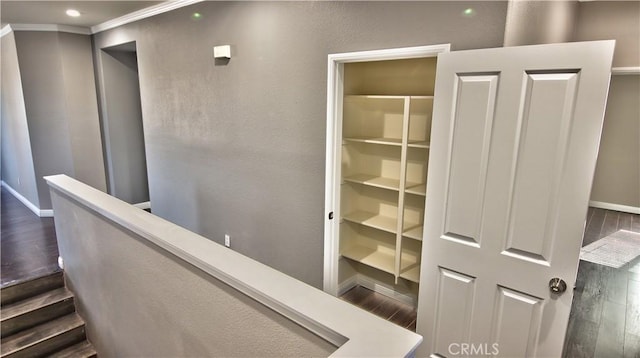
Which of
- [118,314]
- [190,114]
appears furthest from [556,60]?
[190,114]

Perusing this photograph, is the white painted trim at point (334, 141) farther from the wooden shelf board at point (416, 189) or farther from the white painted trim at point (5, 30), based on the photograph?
the white painted trim at point (5, 30)

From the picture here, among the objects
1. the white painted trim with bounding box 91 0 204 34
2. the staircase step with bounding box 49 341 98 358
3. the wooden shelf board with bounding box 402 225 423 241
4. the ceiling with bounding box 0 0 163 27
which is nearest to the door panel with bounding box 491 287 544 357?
the wooden shelf board with bounding box 402 225 423 241

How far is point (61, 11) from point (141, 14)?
31.9 inches

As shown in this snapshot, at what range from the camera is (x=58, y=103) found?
15.3 ft

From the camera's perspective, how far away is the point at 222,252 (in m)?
1.57

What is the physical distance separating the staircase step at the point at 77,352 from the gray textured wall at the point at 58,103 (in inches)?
102

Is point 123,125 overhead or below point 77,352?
overhead

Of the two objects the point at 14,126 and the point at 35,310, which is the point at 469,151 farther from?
the point at 14,126

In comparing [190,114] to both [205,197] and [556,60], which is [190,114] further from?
[556,60]

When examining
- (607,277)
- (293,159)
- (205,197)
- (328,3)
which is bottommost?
(607,277)

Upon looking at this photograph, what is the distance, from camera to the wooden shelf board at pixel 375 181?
9.35 feet

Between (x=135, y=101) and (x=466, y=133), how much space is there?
4851 millimetres

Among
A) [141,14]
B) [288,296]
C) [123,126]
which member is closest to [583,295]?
[288,296]

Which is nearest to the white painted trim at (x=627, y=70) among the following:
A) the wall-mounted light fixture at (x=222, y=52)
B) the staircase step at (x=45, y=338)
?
the wall-mounted light fixture at (x=222, y=52)
